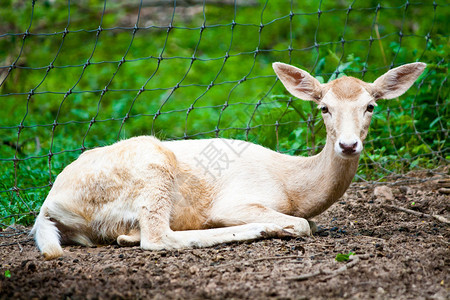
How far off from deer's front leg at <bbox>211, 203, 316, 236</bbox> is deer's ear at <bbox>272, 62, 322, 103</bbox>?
1.11 metres

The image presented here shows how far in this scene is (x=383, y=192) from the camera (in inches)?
238

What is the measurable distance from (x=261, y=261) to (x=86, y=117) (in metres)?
5.12

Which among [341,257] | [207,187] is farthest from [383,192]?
[341,257]

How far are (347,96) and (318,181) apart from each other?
0.82 m

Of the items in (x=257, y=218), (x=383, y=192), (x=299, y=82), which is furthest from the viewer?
(x=383, y=192)

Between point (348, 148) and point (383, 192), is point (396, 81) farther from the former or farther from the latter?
point (383, 192)

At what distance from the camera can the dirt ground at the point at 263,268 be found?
10.8 ft

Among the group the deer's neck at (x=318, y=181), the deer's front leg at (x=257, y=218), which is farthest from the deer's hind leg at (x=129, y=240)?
the deer's neck at (x=318, y=181)

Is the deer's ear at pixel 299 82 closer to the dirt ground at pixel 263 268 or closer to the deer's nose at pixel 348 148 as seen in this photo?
the deer's nose at pixel 348 148

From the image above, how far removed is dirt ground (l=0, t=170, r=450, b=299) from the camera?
3.29 metres

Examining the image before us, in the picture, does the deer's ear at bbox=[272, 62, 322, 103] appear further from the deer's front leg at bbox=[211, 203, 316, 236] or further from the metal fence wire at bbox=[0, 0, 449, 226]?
the deer's front leg at bbox=[211, 203, 316, 236]

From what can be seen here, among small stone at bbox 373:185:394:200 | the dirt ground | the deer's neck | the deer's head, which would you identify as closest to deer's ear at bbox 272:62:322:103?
the deer's head

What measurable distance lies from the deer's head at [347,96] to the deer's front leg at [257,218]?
2.32 ft

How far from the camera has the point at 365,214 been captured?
5.51m
